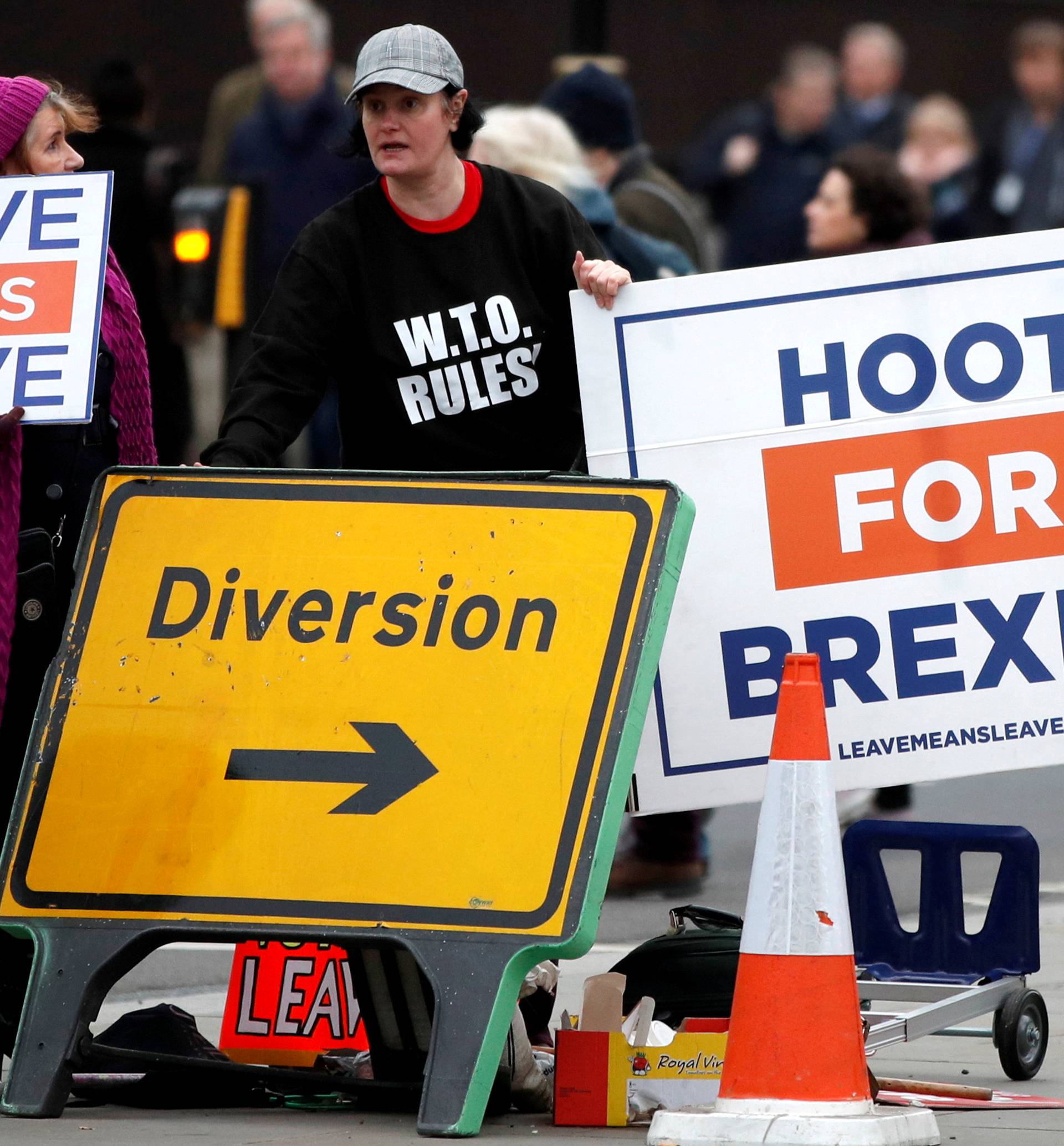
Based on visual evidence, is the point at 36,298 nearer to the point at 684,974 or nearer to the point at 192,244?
the point at 684,974

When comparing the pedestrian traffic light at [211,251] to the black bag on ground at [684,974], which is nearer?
the black bag on ground at [684,974]

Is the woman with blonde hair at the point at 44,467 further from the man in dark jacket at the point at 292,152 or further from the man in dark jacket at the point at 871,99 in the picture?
the man in dark jacket at the point at 871,99

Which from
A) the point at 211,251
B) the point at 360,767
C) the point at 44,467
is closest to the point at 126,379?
the point at 44,467

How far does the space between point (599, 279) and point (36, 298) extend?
3.64 feet

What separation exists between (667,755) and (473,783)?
84 cm

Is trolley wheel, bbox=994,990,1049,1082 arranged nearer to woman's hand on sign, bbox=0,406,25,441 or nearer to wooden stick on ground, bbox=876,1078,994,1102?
wooden stick on ground, bbox=876,1078,994,1102

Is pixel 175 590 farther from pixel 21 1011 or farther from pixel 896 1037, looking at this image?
pixel 896 1037

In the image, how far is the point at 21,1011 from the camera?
497 centimetres

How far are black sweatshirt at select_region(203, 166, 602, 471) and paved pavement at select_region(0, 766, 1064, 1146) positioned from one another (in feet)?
4.41

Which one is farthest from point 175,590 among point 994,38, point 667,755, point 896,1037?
point 994,38

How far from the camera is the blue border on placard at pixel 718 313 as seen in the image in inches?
215

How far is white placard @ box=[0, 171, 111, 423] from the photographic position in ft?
16.4

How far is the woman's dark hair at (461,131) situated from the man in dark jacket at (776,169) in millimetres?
8545

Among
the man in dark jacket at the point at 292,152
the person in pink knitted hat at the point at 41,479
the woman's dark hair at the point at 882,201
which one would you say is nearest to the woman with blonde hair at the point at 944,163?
the man in dark jacket at the point at 292,152
